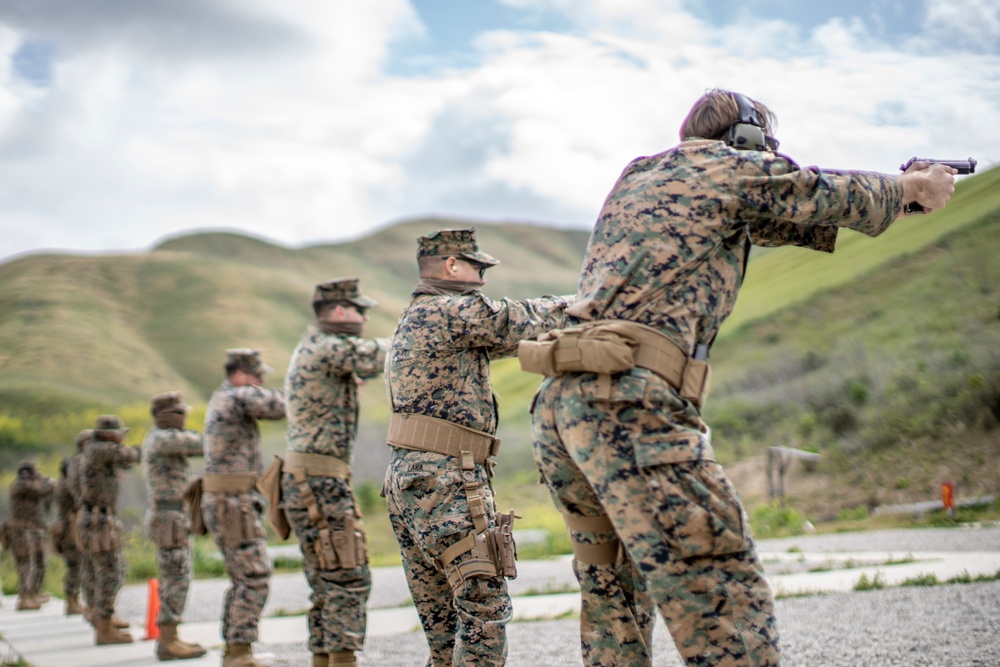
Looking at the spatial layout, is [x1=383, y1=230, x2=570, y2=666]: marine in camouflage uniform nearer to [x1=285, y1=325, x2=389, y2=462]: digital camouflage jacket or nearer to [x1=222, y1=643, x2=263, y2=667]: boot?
[x1=285, y1=325, x2=389, y2=462]: digital camouflage jacket

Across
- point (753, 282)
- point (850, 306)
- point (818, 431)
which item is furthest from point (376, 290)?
point (818, 431)

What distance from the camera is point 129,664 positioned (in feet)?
30.3

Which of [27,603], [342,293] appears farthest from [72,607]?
[342,293]

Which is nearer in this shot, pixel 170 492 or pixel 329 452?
pixel 329 452

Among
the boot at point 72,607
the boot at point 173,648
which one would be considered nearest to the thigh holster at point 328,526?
the boot at point 173,648

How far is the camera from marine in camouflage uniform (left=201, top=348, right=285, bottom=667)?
802 cm

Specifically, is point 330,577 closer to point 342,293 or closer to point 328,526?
point 328,526

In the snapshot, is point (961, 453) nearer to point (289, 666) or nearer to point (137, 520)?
point (289, 666)

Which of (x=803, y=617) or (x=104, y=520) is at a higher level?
(x=104, y=520)

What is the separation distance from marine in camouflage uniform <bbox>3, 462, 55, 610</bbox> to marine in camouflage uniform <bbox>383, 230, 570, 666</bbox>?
12.6 m

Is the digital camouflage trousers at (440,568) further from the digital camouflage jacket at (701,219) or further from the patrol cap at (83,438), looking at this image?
the patrol cap at (83,438)

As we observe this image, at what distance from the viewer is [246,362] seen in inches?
342

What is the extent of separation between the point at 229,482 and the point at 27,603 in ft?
30.5

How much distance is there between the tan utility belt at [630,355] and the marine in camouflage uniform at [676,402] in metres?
0.01
